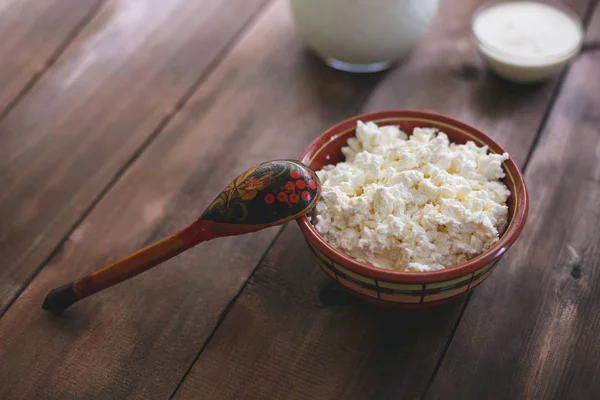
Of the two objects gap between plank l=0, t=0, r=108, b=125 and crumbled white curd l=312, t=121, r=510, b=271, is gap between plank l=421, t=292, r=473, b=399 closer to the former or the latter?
crumbled white curd l=312, t=121, r=510, b=271

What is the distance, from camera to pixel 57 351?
1035mm

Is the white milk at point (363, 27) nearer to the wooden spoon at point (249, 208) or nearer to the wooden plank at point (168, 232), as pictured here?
the wooden plank at point (168, 232)

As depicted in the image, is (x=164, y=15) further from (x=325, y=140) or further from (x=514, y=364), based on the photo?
(x=514, y=364)

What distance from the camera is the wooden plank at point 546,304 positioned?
0.97 meters

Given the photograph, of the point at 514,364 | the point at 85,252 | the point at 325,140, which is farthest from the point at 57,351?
the point at 514,364

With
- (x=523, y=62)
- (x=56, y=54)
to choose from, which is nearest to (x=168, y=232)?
(x=56, y=54)

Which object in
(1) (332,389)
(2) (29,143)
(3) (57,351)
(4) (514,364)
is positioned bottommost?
(4) (514,364)

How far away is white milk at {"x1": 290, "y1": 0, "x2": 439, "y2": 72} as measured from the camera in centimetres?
129

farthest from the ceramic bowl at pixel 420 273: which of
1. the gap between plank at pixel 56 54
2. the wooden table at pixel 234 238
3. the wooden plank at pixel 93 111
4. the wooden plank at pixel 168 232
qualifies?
the gap between plank at pixel 56 54

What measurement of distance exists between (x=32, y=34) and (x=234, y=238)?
2.63ft

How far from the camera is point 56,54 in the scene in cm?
152

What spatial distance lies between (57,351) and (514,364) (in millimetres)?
715

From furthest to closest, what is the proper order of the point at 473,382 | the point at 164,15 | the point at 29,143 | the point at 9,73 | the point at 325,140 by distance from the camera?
the point at 164,15, the point at 9,73, the point at 29,143, the point at 325,140, the point at 473,382

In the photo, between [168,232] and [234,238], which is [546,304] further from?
[168,232]
